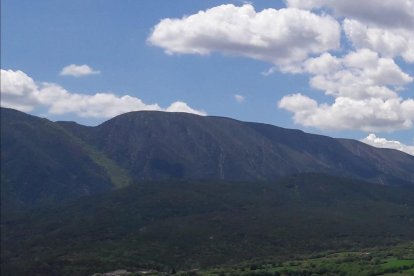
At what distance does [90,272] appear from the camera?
141750 millimetres

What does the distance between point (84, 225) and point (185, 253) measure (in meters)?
38.7

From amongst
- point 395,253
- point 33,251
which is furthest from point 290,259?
point 33,251

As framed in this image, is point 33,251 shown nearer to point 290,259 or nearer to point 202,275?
point 202,275

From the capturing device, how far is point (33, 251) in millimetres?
158125

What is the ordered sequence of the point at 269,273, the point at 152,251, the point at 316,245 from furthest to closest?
the point at 316,245, the point at 152,251, the point at 269,273

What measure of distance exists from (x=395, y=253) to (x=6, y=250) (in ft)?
280

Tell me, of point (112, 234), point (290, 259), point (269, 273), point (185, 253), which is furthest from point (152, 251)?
point (269, 273)

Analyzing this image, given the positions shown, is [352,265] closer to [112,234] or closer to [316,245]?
[316,245]

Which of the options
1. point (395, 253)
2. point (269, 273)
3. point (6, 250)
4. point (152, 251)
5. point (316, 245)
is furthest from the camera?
point (316, 245)

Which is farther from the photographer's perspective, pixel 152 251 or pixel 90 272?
pixel 152 251

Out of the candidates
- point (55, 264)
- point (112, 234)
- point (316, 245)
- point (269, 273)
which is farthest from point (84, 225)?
point (269, 273)

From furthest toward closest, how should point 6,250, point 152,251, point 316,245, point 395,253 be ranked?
point 316,245
point 152,251
point 395,253
point 6,250

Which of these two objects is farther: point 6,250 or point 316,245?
point 316,245

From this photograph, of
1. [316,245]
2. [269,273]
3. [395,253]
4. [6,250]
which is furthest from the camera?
[316,245]
